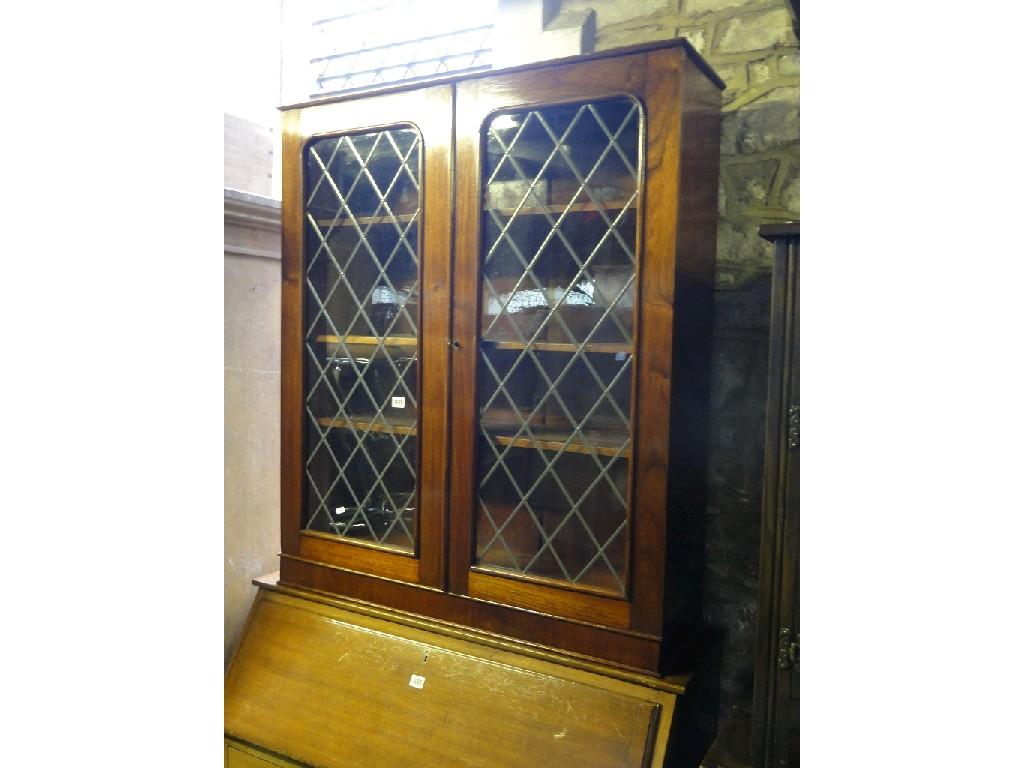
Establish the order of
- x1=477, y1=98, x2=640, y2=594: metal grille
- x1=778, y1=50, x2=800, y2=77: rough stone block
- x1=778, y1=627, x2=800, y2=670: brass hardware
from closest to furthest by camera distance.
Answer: x1=778, y1=627, x2=800, y2=670: brass hardware < x1=477, y1=98, x2=640, y2=594: metal grille < x1=778, y1=50, x2=800, y2=77: rough stone block

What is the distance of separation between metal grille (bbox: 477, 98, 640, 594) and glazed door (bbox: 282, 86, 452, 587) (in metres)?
0.12

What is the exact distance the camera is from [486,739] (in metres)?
1.53

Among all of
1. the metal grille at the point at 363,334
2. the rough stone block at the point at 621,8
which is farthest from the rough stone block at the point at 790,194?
the metal grille at the point at 363,334

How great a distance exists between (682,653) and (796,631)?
0.35m

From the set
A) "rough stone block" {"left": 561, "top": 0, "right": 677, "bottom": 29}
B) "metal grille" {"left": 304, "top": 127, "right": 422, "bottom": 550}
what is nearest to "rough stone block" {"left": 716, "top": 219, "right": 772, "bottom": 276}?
"rough stone block" {"left": 561, "top": 0, "right": 677, "bottom": 29}

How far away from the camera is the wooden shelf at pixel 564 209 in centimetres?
152

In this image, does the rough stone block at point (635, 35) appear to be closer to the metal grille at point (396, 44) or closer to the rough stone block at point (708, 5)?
the rough stone block at point (708, 5)

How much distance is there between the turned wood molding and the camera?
201cm

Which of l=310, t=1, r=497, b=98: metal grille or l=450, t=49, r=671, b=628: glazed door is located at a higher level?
l=310, t=1, r=497, b=98: metal grille

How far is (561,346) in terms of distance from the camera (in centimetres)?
160

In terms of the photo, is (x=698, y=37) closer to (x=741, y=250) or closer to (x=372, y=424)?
(x=741, y=250)

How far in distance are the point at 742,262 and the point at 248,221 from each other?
1.28 m

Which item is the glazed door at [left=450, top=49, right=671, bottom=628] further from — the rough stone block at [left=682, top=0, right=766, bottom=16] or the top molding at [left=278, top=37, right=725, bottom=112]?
the rough stone block at [left=682, top=0, right=766, bottom=16]

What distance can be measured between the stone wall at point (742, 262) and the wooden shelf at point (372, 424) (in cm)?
72
